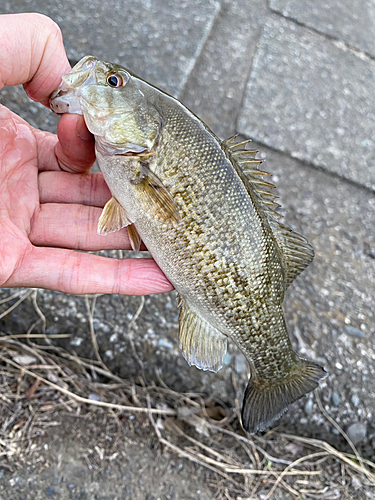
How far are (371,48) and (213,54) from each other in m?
2.17

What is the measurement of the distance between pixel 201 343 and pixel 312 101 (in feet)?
10.5

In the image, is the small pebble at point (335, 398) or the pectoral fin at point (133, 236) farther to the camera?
the small pebble at point (335, 398)

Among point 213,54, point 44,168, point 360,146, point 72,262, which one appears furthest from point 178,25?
point 72,262

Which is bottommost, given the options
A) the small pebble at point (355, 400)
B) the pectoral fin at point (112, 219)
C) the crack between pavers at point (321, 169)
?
the small pebble at point (355, 400)

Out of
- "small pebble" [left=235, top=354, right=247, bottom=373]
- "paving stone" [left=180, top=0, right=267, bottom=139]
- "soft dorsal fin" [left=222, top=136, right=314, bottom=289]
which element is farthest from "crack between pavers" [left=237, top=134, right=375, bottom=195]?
"small pebble" [left=235, top=354, right=247, bottom=373]

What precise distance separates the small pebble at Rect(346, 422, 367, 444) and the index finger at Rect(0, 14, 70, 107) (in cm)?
268

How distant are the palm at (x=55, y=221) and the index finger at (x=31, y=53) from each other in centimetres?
23

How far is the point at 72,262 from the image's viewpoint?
6.88 ft

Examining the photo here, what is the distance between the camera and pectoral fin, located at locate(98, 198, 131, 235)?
2.11 meters

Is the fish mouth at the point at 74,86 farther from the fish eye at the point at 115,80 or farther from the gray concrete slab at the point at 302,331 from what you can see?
the gray concrete slab at the point at 302,331

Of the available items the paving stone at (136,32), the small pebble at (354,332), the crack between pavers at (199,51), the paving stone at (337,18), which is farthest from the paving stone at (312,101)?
the small pebble at (354,332)

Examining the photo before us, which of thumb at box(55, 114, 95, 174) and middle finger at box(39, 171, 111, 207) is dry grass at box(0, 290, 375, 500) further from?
thumb at box(55, 114, 95, 174)

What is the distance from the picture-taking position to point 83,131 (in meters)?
2.23

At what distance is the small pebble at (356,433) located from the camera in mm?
2668
